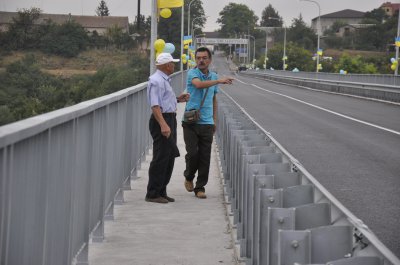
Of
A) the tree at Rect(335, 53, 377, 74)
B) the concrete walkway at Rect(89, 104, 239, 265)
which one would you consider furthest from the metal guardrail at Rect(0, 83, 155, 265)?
the tree at Rect(335, 53, 377, 74)

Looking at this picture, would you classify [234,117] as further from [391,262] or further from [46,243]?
[391,262]

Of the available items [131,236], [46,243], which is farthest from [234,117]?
[46,243]

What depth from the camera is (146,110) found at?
13.6m

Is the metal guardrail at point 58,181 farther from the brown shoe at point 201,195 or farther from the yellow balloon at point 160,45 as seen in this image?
the yellow balloon at point 160,45

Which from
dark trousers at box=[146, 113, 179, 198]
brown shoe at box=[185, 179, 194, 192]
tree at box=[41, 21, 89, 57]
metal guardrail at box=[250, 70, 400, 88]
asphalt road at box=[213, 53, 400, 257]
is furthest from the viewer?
tree at box=[41, 21, 89, 57]

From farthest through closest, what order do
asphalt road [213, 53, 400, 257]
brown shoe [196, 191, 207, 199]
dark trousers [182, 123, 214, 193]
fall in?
dark trousers [182, 123, 214, 193] → brown shoe [196, 191, 207, 199] → asphalt road [213, 53, 400, 257]

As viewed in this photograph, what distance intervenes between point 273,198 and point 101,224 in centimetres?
299

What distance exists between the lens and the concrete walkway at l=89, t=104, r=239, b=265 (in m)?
6.84

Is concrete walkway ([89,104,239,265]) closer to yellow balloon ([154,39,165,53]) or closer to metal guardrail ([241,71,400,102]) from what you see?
yellow balloon ([154,39,165,53])

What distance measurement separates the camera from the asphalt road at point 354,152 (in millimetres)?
9445

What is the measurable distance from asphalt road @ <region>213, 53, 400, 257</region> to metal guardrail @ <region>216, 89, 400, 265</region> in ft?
4.81

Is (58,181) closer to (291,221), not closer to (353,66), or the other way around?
(291,221)

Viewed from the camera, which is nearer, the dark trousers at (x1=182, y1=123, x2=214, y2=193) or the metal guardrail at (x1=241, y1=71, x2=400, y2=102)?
the dark trousers at (x1=182, y1=123, x2=214, y2=193)

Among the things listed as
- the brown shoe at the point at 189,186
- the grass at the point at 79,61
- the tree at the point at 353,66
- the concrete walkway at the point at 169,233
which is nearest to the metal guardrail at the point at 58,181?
the concrete walkway at the point at 169,233
